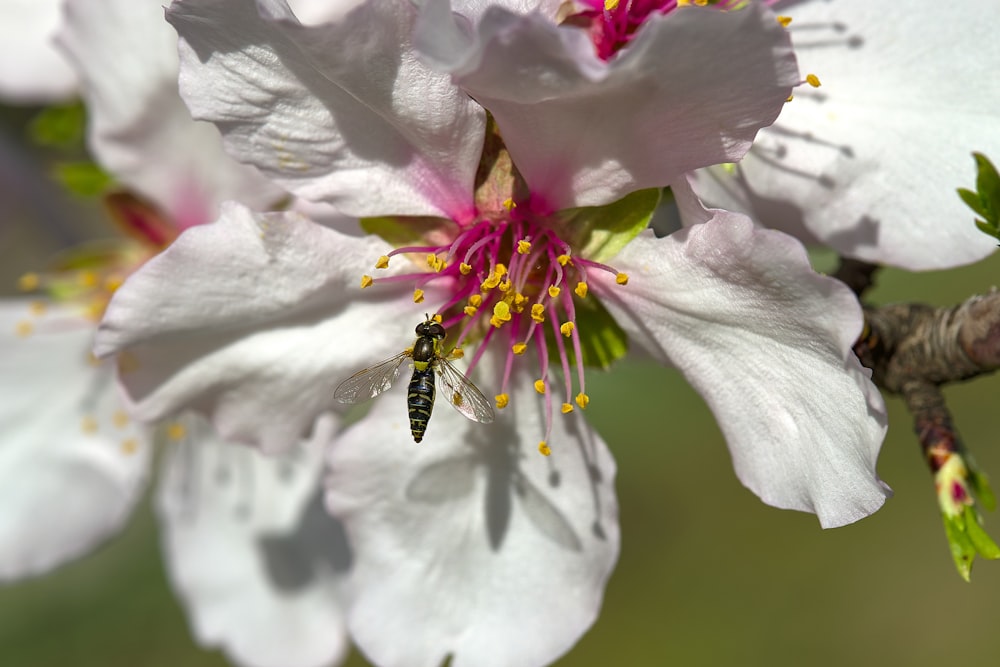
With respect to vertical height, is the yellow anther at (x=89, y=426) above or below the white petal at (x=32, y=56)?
below

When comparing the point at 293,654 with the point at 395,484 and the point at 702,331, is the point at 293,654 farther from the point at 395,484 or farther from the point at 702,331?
the point at 702,331

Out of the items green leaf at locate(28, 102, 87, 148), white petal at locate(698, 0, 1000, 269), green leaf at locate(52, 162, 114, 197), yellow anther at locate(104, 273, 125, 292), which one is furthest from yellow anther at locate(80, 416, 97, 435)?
white petal at locate(698, 0, 1000, 269)

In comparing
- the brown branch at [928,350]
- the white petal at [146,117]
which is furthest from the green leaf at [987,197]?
the white petal at [146,117]

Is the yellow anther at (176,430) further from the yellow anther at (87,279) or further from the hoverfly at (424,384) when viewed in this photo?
the hoverfly at (424,384)

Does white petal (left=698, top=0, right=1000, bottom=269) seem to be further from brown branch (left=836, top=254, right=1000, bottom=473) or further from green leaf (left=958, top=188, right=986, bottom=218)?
green leaf (left=958, top=188, right=986, bottom=218)

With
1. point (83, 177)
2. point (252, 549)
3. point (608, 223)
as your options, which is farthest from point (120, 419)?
point (608, 223)

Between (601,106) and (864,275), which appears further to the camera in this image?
(864,275)

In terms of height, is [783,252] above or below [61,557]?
above

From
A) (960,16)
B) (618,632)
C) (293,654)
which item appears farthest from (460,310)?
(618,632)
